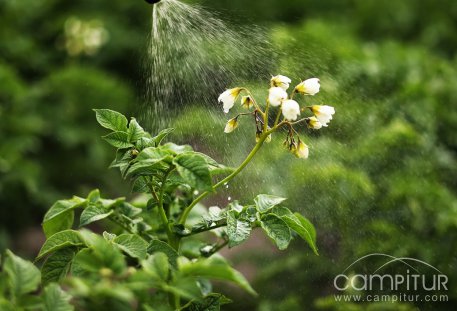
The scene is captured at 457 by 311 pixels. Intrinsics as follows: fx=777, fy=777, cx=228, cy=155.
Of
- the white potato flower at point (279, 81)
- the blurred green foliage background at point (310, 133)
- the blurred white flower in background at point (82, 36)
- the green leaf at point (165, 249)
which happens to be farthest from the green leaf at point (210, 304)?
the blurred white flower in background at point (82, 36)

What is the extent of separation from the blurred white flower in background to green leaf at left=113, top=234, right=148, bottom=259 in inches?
138

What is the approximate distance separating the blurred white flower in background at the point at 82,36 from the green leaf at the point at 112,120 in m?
3.35

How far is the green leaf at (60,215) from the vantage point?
151 centimetres

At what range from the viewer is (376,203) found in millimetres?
2541

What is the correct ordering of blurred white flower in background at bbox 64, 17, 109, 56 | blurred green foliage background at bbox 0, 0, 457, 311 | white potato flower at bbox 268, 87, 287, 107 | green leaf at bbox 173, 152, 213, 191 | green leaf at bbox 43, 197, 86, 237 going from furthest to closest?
blurred white flower in background at bbox 64, 17, 109, 56 < blurred green foliage background at bbox 0, 0, 457, 311 < green leaf at bbox 43, 197, 86, 237 < white potato flower at bbox 268, 87, 287, 107 < green leaf at bbox 173, 152, 213, 191

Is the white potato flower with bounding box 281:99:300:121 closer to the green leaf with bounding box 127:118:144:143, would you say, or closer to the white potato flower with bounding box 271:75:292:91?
the white potato flower with bounding box 271:75:292:91

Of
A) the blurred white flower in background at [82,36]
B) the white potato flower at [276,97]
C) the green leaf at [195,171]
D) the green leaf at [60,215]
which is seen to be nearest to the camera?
the green leaf at [195,171]

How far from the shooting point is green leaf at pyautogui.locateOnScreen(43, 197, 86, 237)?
4.97 ft

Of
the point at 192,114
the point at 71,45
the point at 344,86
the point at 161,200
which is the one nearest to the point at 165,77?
the point at 192,114

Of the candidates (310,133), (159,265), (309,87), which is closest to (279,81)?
(309,87)

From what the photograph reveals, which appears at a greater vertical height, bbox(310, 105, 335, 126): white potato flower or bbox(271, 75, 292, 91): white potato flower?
bbox(271, 75, 292, 91): white potato flower

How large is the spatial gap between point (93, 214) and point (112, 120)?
7.2 inches

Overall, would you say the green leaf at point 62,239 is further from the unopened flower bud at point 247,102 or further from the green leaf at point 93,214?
the unopened flower bud at point 247,102

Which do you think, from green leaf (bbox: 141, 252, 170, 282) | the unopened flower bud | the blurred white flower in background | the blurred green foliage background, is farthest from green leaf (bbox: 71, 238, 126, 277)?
the blurred white flower in background
